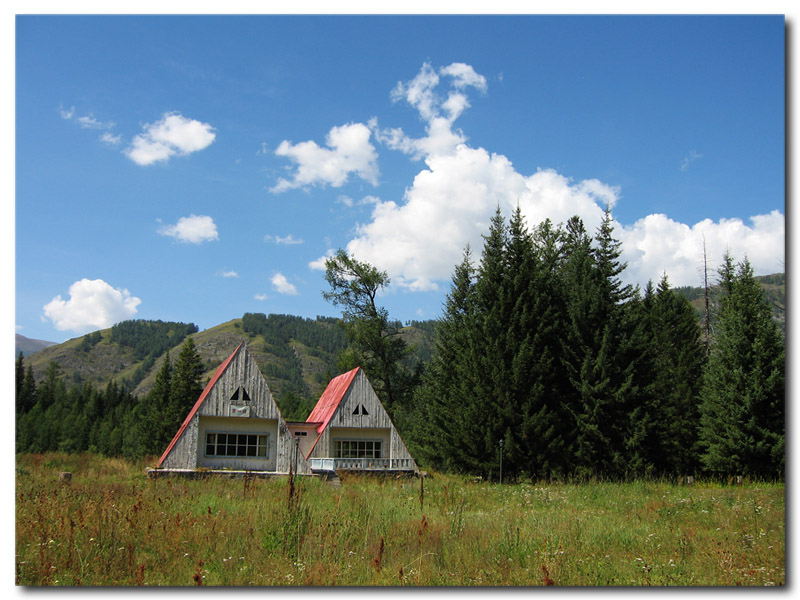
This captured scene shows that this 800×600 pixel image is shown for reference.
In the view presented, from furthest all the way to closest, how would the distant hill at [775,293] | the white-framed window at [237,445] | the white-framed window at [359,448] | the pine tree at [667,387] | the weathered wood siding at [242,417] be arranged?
the white-framed window at [359,448]
the white-framed window at [237,445]
the pine tree at [667,387]
the weathered wood siding at [242,417]
the distant hill at [775,293]

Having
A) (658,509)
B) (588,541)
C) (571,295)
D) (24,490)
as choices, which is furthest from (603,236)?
(24,490)

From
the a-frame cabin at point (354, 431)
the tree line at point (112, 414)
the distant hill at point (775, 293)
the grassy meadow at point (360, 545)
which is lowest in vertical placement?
the tree line at point (112, 414)

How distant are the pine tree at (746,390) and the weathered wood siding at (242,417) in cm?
1713

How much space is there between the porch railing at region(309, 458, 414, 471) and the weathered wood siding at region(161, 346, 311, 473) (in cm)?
173

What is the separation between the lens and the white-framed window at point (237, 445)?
21.9 metres

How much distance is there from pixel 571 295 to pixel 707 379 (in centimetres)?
727

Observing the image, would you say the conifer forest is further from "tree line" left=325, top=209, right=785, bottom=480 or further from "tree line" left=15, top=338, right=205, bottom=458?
"tree line" left=15, top=338, right=205, bottom=458

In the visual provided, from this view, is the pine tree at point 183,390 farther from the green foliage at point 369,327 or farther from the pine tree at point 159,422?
the green foliage at point 369,327

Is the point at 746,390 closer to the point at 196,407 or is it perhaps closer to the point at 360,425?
the point at 360,425

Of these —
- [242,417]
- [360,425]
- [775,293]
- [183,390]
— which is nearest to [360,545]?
[775,293]

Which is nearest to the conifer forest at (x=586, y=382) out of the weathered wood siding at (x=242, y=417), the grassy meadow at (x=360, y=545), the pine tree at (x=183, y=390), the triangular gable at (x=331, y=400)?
the triangular gable at (x=331, y=400)

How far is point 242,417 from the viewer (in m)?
21.7

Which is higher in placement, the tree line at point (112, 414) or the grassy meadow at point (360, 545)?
the grassy meadow at point (360, 545)

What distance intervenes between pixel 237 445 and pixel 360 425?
5.64 meters
